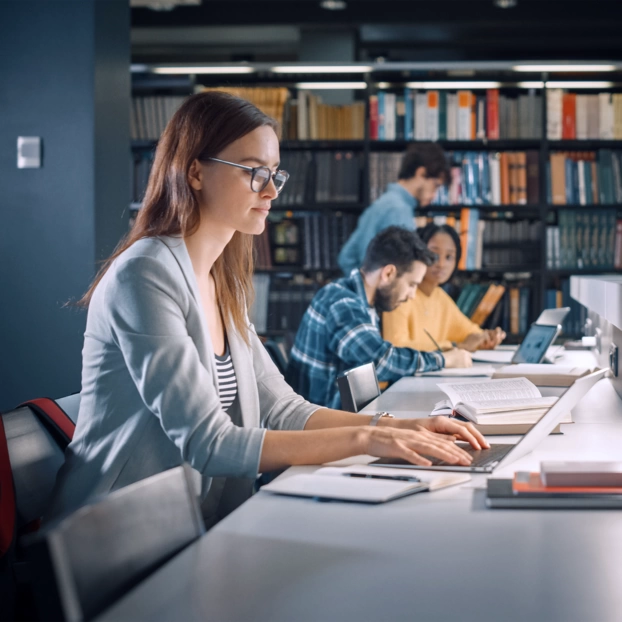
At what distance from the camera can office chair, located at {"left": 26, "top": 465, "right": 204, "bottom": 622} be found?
0.71 meters

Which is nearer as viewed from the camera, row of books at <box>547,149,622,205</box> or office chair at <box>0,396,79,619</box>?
office chair at <box>0,396,79,619</box>

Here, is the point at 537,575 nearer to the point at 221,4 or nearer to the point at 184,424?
the point at 184,424

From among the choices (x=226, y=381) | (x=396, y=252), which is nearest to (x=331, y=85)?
(x=396, y=252)

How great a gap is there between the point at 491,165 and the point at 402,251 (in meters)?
1.93

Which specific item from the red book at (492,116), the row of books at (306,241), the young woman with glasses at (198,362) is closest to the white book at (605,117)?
Answer: the red book at (492,116)

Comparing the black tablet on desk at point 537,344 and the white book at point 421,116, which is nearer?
the black tablet on desk at point 537,344

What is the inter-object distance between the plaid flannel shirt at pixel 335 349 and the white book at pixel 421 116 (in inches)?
84.0

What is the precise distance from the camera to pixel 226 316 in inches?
68.6

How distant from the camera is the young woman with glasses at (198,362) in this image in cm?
136

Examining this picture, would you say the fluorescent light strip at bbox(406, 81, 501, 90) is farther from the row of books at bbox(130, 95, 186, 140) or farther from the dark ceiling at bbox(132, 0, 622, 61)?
the row of books at bbox(130, 95, 186, 140)

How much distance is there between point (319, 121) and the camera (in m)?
4.88

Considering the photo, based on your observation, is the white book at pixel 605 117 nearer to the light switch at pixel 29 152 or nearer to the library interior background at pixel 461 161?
the library interior background at pixel 461 161

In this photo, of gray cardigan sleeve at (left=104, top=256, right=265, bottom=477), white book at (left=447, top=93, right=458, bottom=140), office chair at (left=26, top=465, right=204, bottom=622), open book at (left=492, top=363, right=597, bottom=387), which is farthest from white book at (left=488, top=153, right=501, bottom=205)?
office chair at (left=26, top=465, right=204, bottom=622)

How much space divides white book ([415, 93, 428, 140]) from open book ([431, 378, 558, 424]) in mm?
3093
